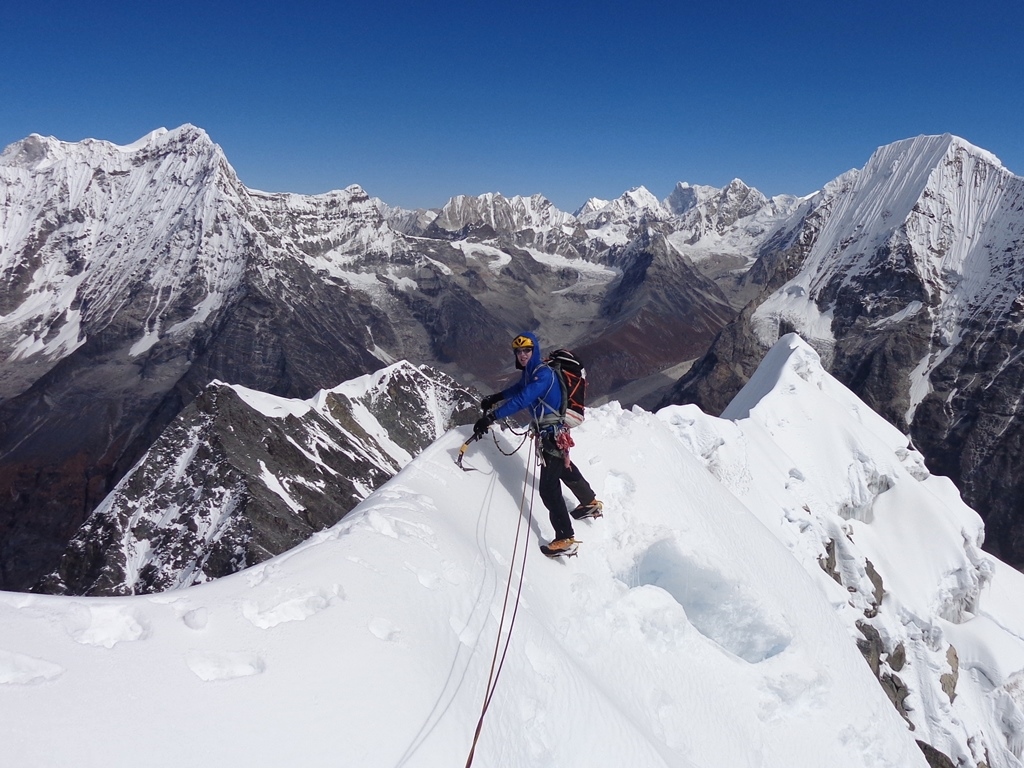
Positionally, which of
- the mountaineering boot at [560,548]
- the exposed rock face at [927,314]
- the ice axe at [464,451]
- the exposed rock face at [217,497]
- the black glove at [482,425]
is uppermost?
the exposed rock face at [927,314]

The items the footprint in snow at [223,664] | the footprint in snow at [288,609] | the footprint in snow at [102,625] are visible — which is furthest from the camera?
the footprint in snow at [288,609]

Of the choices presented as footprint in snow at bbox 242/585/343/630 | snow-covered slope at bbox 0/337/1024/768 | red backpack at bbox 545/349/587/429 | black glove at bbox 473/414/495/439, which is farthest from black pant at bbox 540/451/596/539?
footprint in snow at bbox 242/585/343/630

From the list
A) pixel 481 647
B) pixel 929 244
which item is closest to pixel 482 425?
pixel 481 647

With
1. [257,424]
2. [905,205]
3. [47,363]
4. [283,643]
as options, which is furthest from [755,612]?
[47,363]

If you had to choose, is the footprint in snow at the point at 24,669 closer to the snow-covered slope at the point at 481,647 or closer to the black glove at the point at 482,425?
Result: the snow-covered slope at the point at 481,647

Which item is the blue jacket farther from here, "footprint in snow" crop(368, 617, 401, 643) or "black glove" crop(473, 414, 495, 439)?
"footprint in snow" crop(368, 617, 401, 643)

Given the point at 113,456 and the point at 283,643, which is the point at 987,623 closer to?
the point at 283,643

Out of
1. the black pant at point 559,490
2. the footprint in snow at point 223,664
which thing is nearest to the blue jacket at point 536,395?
the black pant at point 559,490

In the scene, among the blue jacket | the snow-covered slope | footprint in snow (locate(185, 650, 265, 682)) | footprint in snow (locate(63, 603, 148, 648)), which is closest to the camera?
the snow-covered slope
